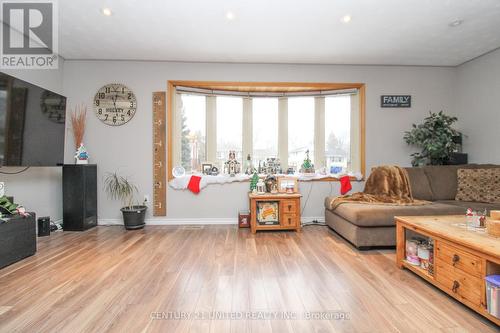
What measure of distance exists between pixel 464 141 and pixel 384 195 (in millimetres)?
2095

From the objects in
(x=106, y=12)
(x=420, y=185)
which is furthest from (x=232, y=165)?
(x=420, y=185)

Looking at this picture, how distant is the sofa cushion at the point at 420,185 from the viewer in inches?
141

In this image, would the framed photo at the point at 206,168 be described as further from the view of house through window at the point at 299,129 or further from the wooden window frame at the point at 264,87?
the view of house through window at the point at 299,129

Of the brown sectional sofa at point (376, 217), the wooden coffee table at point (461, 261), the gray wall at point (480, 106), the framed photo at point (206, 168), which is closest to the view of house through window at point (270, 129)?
the framed photo at point (206, 168)

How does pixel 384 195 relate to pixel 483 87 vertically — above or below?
below

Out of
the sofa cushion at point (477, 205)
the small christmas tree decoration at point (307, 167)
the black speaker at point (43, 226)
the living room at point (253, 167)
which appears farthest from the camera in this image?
the small christmas tree decoration at point (307, 167)

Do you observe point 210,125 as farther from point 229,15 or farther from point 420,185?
point 420,185

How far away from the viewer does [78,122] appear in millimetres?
3914

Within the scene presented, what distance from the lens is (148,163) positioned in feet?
13.3

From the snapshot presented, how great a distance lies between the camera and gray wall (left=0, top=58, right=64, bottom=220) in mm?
3130

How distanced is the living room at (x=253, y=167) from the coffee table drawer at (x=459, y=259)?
0.06ft

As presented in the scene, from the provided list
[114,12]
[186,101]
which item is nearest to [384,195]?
[186,101]

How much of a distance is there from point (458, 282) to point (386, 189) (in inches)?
68.7

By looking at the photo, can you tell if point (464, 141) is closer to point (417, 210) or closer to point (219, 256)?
point (417, 210)
